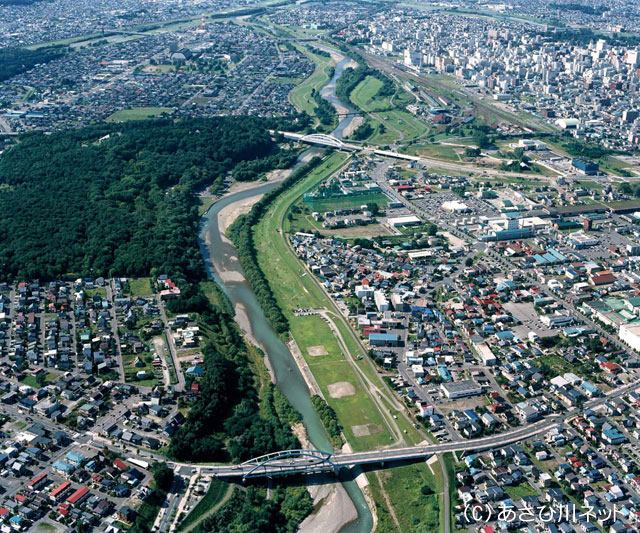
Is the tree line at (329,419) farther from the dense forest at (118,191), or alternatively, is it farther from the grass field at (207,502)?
the dense forest at (118,191)

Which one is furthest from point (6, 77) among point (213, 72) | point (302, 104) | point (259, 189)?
point (259, 189)

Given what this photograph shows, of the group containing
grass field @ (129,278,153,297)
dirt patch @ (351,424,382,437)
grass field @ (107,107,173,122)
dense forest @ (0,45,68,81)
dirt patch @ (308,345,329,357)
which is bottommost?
dirt patch @ (308,345,329,357)

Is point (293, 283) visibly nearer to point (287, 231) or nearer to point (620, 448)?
point (287, 231)

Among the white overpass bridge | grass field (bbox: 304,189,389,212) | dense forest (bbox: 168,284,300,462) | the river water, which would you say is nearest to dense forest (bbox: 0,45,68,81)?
the white overpass bridge

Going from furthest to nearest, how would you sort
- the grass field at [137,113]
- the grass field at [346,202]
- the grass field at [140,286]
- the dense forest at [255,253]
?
the grass field at [137,113]
the grass field at [346,202]
the grass field at [140,286]
the dense forest at [255,253]

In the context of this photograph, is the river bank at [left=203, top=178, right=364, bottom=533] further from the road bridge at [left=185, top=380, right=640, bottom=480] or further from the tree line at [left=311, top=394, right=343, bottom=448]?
the tree line at [left=311, top=394, right=343, bottom=448]

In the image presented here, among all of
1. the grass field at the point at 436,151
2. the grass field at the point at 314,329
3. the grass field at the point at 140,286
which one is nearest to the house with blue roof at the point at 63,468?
the grass field at the point at 314,329

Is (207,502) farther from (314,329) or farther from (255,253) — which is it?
(255,253)
